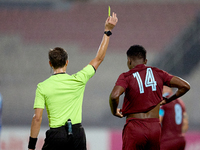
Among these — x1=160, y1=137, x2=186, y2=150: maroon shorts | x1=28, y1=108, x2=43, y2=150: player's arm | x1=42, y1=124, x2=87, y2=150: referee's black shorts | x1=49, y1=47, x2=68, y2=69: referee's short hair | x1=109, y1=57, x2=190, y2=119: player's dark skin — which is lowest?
x1=160, y1=137, x2=186, y2=150: maroon shorts

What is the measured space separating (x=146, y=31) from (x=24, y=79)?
166 inches

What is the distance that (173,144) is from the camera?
4309 millimetres

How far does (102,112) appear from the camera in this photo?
913 cm

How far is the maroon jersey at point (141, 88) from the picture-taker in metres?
2.96

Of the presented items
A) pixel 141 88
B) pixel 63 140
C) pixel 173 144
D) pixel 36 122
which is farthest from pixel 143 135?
pixel 173 144

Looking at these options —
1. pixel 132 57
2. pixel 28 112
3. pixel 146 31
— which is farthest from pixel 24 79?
pixel 132 57

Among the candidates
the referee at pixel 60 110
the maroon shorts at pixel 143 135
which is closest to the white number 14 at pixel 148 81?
the maroon shorts at pixel 143 135

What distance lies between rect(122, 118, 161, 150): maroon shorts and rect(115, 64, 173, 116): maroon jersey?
12 cm

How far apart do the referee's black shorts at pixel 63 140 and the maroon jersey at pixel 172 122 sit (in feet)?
6.47

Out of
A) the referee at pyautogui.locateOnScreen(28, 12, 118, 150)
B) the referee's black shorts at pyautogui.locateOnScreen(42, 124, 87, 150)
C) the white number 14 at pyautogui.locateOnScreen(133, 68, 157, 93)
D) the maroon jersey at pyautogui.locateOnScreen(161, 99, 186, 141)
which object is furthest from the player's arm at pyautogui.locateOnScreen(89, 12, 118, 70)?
the maroon jersey at pyautogui.locateOnScreen(161, 99, 186, 141)

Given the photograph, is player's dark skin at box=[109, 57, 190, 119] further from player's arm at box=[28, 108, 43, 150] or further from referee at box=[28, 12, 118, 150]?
player's arm at box=[28, 108, 43, 150]

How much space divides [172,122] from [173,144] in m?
0.31

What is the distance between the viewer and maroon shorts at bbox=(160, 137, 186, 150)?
14.0 feet

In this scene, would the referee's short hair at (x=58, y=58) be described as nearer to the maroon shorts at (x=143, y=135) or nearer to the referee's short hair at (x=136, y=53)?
the referee's short hair at (x=136, y=53)
